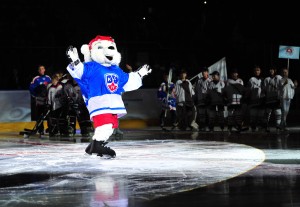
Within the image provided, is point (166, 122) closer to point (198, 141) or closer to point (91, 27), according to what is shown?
point (198, 141)

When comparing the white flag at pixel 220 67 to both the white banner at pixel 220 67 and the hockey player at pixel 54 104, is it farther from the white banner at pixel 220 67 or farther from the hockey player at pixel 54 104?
the hockey player at pixel 54 104

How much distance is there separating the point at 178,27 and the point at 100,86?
18851 millimetres

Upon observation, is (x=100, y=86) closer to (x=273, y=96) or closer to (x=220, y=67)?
(x=273, y=96)

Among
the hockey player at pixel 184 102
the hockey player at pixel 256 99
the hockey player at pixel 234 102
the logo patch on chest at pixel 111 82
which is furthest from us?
the hockey player at pixel 184 102

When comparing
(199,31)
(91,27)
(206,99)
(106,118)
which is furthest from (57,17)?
(106,118)

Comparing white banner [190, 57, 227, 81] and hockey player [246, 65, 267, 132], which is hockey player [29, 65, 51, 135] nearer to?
hockey player [246, 65, 267, 132]

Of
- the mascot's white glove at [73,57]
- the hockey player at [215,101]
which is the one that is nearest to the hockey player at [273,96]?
the hockey player at [215,101]

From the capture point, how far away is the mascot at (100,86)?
412 inches

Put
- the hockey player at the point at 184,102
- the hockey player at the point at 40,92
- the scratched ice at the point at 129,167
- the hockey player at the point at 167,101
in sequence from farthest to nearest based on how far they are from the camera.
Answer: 1. the hockey player at the point at 167,101
2. the hockey player at the point at 184,102
3. the hockey player at the point at 40,92
4. the scratched ice at the point at 129,167

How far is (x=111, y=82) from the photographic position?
10.6m

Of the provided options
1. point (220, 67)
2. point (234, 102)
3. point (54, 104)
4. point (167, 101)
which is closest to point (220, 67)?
point (220, 67)

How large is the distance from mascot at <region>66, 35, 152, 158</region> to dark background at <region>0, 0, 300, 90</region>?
1394 centimetres

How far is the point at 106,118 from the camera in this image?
10484mm

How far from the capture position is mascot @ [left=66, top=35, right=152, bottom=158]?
1046 centimetres
